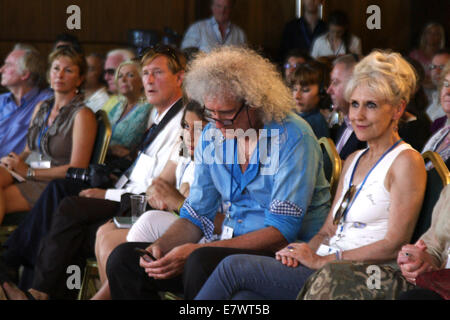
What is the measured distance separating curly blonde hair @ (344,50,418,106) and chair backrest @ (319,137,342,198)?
43 cm

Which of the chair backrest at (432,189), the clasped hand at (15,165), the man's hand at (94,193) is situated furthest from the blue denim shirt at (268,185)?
the clasped hand at (15,165)

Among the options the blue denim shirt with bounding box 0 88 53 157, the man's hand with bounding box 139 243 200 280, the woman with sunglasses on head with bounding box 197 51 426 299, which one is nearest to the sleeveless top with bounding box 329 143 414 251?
the woman with sunglasses on head with bounding box 197 51 426 299

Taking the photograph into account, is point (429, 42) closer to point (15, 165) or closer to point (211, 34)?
point (211, 34)

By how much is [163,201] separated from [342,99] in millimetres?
1204

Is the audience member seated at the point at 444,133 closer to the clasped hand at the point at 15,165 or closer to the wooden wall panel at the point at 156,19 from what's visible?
the clasped hand at the point at 15,165

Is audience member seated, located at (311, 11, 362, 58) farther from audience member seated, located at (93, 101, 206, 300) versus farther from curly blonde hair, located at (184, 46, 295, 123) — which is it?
curly blonde hair, located at (184, 46, 295, 123)

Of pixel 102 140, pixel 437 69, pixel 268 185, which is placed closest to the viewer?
pixel 268 185

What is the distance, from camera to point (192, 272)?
6.86ft

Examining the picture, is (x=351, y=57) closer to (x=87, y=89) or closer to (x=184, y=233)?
(x=184, y=233)

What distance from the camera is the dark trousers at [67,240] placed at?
3.09 m

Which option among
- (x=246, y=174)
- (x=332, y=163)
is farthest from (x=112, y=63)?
(x=246, y=174)

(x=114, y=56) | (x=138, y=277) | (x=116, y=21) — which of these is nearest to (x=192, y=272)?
(x=138, y=277)

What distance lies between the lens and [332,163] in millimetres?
→ 2633

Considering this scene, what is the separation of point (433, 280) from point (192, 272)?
0.75 m
